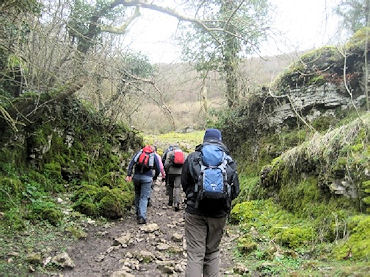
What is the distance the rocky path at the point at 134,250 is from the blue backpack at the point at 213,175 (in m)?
1.78

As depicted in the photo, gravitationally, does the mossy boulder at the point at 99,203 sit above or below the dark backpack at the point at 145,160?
below

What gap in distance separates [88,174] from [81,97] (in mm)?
2467

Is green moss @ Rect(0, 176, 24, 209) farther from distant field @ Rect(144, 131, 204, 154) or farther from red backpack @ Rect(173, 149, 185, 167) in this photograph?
distant field @ Rect(144, 131, 204, 154)

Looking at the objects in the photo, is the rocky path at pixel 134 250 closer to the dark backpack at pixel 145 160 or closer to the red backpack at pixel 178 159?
the dark backpack at pixel 145 160

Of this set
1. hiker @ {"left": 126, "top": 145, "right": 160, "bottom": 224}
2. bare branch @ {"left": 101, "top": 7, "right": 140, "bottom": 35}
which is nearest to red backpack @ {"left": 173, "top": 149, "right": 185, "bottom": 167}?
hiker @ {"left": 126, "top": 145, "right": 160, "bottom": 224}

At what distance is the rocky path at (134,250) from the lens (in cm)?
501

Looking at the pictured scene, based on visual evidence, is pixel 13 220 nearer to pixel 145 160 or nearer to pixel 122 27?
pixel 145 160

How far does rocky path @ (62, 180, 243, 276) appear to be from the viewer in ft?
16.4

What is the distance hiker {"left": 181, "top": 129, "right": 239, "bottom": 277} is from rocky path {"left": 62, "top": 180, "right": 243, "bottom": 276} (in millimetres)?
1100

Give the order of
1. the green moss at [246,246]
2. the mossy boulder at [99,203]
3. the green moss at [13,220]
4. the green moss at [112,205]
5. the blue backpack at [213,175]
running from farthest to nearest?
the green moss at [112,205] < the mossy boulder at [99,203] < the green moss at [246,246] < the green moss at [13,220] < the blue backpack at [213,175]

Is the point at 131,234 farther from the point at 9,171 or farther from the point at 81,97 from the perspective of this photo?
the point at 81,97

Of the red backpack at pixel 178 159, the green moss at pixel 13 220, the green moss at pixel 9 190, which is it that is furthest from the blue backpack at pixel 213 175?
the red backpack at pixel 178 159

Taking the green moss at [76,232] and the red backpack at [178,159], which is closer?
the green moss at [76,232]

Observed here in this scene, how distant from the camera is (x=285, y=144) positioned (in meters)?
9.60
